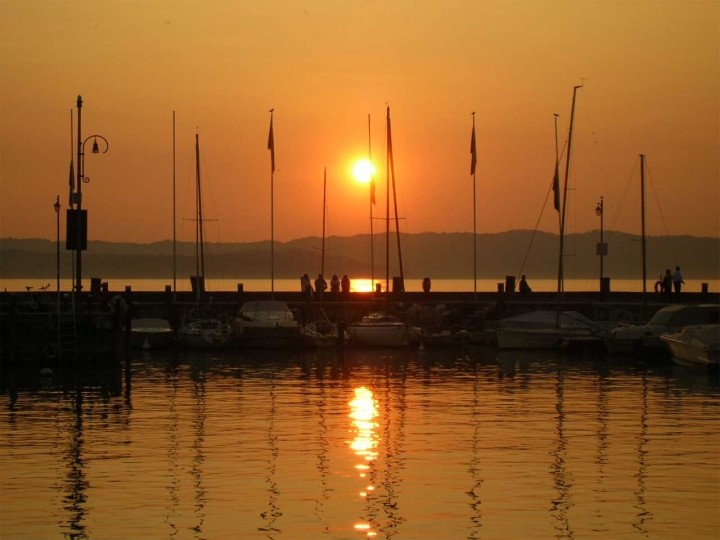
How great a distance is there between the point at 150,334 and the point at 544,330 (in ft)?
57.2

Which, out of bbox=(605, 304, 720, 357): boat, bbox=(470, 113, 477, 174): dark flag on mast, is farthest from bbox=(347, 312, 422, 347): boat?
bbox=(470, 113, 477, 174): dark flag on mast

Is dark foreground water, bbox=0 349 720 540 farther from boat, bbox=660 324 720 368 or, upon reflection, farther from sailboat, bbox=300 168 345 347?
sailboat, bbox=300 168 345 347

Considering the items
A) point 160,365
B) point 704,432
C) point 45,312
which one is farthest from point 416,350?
point 704,432

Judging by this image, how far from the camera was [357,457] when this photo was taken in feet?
72.5

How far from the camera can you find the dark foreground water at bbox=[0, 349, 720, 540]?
16625 millimetres

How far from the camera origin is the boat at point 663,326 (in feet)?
147

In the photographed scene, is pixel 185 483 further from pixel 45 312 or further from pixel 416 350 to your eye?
pixel 416 350

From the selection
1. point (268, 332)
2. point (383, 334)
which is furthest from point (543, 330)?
point (268, 332)

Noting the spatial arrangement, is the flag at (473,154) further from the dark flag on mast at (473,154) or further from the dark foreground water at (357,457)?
the dark foreground water at (357,457)

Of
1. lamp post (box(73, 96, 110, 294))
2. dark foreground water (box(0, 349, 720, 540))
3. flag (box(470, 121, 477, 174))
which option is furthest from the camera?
flag (box(470, 121, 477, 174))

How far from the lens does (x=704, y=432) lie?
25.3 meters

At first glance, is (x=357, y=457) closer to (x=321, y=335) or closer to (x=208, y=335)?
(x=208, y=335)

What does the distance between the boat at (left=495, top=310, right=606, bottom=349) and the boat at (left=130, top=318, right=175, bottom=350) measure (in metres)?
14.9

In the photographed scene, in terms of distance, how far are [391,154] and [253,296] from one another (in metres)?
11.3
